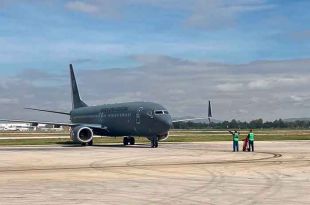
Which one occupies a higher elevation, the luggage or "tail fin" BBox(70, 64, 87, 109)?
"tail fin" BBox(70, 64, 87, 109)

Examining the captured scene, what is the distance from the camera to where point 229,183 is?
1638 cm

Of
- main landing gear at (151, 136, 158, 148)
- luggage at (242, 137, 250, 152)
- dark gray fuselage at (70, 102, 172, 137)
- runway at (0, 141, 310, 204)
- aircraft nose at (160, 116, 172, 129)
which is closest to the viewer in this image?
runway at (0, 141, 310, 204)

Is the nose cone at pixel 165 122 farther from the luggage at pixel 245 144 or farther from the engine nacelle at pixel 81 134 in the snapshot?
the engine nacelle at pixel 81 134

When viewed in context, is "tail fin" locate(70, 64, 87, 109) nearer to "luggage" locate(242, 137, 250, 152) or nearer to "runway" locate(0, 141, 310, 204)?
"luggage" locate(242, 137, 250, 152)

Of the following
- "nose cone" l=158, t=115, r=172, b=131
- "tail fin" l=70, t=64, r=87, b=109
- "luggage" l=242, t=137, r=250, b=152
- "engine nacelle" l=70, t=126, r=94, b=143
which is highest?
"tail fin" l=70, t=64, r=87, b=109

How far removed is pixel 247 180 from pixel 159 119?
29217mm

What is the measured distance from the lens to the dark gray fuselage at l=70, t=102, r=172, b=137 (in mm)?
46688

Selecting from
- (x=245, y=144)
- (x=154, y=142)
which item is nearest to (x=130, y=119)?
(x=154, y=142)

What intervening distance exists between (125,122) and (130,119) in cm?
109

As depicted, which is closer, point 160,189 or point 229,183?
point 160,189

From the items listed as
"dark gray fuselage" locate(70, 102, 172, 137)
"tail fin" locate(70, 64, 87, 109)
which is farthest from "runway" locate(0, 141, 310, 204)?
"tail fin" locate(70, 64, 87, 109)

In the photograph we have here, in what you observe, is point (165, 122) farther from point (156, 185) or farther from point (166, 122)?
A: point (156, 185)

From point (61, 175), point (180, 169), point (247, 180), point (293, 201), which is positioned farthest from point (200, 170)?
point (293, 201)

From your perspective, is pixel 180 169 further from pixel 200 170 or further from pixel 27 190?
pixel 27 190
